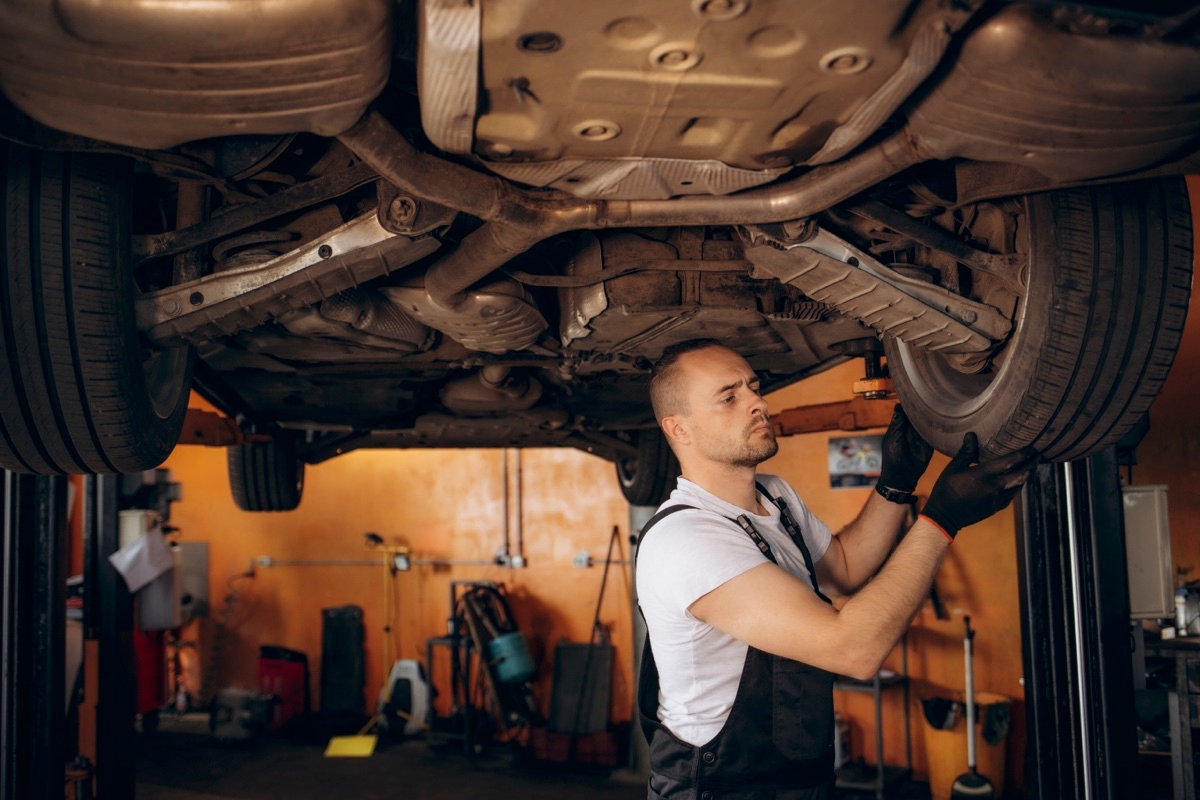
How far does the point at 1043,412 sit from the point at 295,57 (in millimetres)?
1496

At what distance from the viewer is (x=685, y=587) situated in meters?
1.80

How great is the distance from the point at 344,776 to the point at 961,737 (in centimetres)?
427

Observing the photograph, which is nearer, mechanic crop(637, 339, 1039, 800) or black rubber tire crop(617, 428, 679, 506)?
mechanic crop(637, 339, 1039, 800)

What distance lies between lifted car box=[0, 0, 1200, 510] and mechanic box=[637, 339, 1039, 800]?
247 mm

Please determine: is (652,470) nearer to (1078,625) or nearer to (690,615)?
(1078,625)

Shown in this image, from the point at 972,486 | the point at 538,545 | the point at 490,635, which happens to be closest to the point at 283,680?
the point at 490,635

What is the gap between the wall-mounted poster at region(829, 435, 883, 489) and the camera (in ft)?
21.4

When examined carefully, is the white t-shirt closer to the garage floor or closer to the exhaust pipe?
the exhaust pipe

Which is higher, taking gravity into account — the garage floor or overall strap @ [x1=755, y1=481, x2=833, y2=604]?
overall strap @ [x1=755, y1=481, x2=833, y2=604]

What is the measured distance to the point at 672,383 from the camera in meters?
2.18

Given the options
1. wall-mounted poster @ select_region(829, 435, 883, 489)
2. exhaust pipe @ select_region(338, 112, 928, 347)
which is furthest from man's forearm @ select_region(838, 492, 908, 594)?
wall-mounted poster @ select_region(829, 435, 883, 489)

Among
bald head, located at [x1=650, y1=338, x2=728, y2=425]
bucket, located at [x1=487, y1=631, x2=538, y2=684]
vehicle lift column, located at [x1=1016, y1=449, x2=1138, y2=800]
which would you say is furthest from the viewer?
bucket, located at [x1=487, y1=631, x2=538, y2=684]

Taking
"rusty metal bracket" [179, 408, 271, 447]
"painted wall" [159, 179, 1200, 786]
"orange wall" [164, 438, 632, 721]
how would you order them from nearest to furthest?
"rusty metal bracket" [179, 408, 271, 447] < "painted wall" [159, 179, 1200, 786] < "orange wall" [164, 438, 632, 721]

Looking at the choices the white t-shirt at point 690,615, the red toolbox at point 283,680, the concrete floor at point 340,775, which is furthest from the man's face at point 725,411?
the red toolbox at point 283,680
